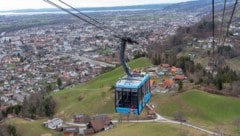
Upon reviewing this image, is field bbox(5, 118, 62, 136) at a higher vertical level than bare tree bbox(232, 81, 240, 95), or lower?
lower

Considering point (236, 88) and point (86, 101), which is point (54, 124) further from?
point (236, 88)

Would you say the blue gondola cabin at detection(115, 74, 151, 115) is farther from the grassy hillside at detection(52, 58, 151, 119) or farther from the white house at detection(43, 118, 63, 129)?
the grassy hillside at detection(52, 58, 151, 119)

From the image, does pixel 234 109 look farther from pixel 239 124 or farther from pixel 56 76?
pixel 56 76

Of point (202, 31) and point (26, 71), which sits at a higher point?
point (202, 31)

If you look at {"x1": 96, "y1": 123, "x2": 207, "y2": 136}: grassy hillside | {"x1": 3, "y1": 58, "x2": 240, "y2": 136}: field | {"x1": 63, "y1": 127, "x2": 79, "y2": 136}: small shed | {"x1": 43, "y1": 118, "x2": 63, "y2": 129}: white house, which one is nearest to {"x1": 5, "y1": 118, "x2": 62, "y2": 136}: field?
{"x1": 3, "y1": 58, "x2": 240, "y2": 136}: field

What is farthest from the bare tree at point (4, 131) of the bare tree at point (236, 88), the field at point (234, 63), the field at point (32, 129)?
the field at point (234, 63)

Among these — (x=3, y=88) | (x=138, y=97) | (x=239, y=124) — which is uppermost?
(x=138, y=97)

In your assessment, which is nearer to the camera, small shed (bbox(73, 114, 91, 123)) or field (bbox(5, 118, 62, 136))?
field (bbox(5, 118, 62, 136))

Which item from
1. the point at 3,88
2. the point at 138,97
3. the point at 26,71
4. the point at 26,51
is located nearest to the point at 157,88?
the point at 138,97
